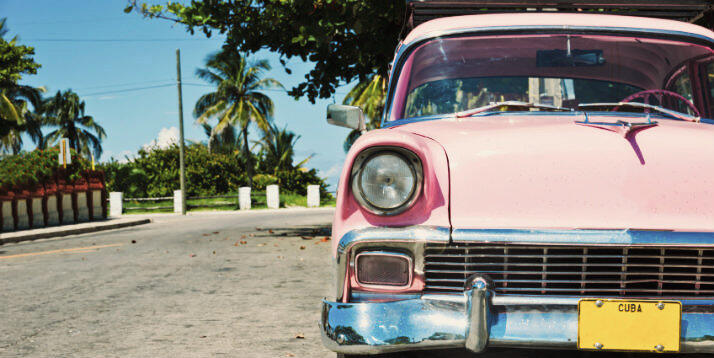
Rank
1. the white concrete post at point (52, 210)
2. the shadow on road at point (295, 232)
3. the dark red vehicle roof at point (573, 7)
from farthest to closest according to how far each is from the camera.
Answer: the white concrete post at point (52, 210), the shadow on road at point (295, 232), the dark red vehicle roof at point (573, 7)

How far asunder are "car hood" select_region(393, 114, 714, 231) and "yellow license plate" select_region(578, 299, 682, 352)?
0.88ft

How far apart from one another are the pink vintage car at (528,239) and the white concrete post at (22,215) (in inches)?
650

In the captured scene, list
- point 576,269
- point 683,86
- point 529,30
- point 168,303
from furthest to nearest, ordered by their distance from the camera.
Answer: point 168,303 → point 683,86 → point 529,30 → point 576,269

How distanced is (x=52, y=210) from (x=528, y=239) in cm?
1818

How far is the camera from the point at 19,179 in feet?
56.0

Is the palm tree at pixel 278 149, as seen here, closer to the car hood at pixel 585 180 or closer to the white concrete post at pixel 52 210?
the white concrete post at pixel 52 210

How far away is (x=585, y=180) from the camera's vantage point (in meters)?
2.38

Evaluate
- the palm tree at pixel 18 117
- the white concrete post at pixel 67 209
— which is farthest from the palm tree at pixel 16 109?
the white concrete post at pixel 67 209

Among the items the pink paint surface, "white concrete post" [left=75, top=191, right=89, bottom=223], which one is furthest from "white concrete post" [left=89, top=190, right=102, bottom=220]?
the pink paint surface

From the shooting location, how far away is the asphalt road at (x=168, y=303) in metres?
4.09

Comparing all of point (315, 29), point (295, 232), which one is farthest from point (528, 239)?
point (295, 232)

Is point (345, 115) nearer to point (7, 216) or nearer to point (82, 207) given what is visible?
point (7, 216)

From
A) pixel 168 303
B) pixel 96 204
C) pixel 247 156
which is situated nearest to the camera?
pixel 168 303

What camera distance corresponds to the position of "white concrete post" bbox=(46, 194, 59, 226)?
1797 cm
